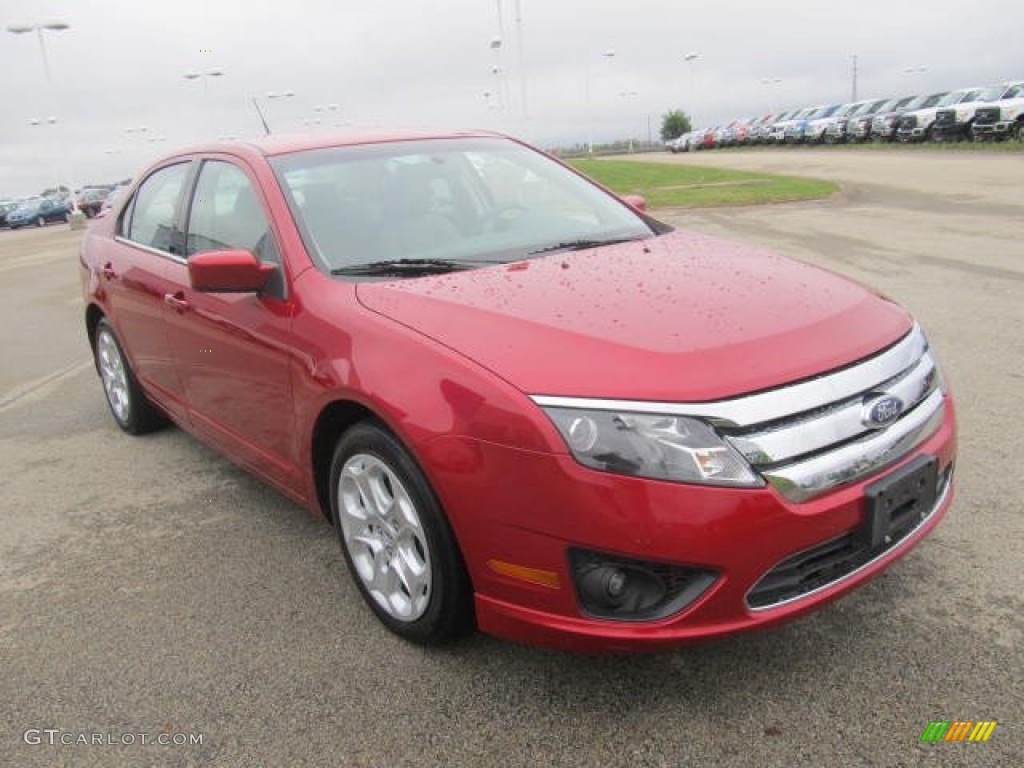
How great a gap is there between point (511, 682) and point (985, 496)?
2.14 meters

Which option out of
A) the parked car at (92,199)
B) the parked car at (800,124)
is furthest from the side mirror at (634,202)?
the parked car at (92,199)

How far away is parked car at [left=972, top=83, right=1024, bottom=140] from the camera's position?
2580 cm

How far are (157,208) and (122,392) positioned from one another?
4.14 feet

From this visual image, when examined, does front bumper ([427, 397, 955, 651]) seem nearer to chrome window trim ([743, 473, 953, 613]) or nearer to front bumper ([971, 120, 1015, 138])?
chrome window trim ([743, 473, 953, 613])

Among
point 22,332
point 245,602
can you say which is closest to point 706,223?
point 22,332

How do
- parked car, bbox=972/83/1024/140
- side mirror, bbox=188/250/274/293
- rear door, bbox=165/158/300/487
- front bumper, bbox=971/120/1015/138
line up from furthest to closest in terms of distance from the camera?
front bumper, bbox=971/120/1015/138, parked car, bbox=972/83/1024/140, rear door, bbox=165/158/300/487, side mirror, bbox=188/250/274/293

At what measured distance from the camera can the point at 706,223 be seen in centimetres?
1413

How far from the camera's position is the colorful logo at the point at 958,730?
2.22 m

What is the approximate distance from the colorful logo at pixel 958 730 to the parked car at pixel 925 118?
3190 cm

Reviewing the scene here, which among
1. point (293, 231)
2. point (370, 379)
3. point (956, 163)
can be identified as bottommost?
point (956, 163)

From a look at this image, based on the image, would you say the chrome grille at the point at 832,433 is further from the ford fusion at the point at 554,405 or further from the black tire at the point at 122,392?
the black tire at the point at 122,392

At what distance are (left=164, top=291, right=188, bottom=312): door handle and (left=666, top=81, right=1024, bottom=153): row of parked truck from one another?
28.0 meters

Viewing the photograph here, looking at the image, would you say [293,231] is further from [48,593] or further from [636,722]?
[636,722]

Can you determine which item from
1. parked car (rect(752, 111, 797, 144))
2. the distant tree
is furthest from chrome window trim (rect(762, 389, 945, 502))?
the distant tree
